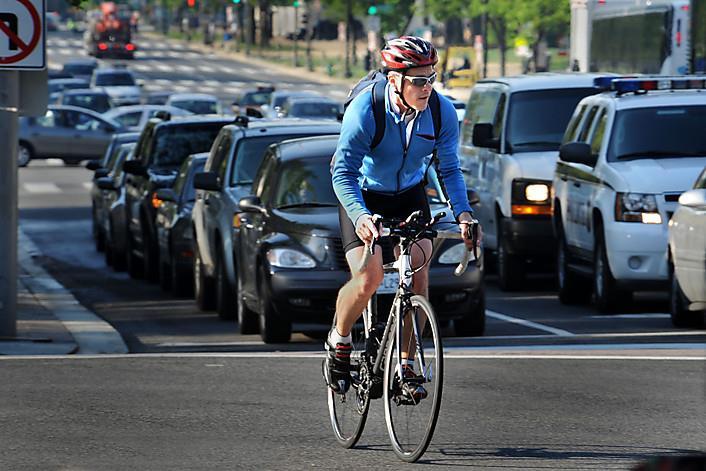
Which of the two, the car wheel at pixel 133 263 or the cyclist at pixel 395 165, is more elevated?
the cyclist at pixel 395 165

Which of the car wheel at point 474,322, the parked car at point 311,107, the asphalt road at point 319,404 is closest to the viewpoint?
the asphalt road at point 319,404

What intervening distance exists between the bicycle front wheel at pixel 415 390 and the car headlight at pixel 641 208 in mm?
8502

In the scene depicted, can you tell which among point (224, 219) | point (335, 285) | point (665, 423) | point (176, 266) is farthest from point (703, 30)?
point (665, 423)

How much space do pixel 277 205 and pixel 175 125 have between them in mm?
7995

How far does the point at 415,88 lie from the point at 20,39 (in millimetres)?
6309

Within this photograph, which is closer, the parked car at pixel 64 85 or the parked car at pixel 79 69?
the parked car at pixel 64 85

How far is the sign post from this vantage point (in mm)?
13617

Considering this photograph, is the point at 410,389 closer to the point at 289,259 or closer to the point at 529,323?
the point at 289,259

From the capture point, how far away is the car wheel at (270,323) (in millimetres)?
14367

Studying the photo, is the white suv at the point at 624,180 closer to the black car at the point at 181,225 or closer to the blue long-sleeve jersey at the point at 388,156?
the black car at the point at 181,225

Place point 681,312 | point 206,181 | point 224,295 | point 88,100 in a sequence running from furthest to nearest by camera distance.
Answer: point 88,100 < point 224,295 < point 206,181 < point 681,312

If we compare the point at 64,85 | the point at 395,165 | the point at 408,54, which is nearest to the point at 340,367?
the point at 395,165

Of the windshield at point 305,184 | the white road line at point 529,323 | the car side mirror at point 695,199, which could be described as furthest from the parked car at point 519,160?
the car side mirror at point 695,199

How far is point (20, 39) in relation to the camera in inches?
537
